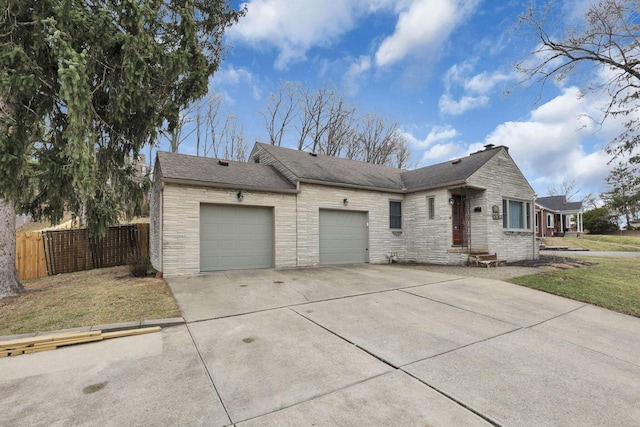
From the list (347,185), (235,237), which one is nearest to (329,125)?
(347,185)

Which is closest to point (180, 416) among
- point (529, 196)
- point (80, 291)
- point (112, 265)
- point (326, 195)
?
point (80, 291)

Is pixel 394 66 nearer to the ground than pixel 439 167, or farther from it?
farther from it

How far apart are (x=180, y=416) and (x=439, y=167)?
46.9 feet

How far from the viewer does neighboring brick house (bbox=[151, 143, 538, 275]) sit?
8.61m

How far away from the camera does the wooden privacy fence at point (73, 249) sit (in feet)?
32.4

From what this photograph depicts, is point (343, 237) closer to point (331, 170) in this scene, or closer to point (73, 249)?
point (331, 170)

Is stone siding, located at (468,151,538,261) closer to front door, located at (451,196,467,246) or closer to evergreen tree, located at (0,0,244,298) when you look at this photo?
front door, located at (451,196,467,246)

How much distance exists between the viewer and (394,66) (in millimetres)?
16875

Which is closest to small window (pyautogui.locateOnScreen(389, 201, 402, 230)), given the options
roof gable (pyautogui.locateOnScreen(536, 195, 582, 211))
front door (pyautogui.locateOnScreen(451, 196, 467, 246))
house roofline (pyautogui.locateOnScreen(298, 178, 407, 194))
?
house roofline (pyautogui.locateOnScreen(298, 178, 407, 194))

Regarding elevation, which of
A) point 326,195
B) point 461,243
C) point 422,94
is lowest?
point 461,243

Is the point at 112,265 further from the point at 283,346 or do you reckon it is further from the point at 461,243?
the point at 461,243

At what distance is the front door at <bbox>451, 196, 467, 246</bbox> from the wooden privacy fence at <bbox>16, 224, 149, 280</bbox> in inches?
478

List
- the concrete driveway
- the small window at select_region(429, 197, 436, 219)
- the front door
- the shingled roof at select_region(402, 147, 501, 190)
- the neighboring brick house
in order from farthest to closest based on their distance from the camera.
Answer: the front door
the small window at select_region(429, 197, 436, 219)
the shingled roof at select_region(402, 147, 501, 190)
the neighboring brick house
the concrete driveway

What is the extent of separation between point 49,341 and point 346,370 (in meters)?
3.86
